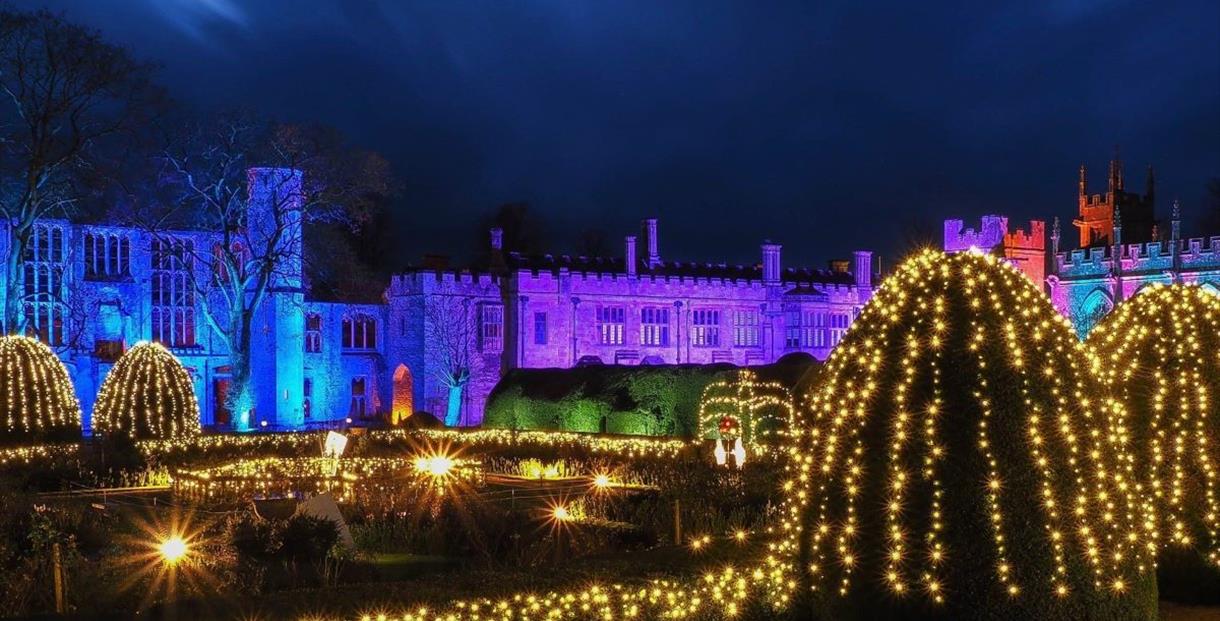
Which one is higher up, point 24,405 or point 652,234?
point 652,234

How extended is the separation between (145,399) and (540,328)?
63.4 feet

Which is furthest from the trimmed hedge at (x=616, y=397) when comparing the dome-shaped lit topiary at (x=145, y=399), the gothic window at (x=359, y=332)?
the gothic window at (x=359, y=332)

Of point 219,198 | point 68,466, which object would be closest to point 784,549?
point 68,466

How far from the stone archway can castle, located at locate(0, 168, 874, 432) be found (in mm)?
53

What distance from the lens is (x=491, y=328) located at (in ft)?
134

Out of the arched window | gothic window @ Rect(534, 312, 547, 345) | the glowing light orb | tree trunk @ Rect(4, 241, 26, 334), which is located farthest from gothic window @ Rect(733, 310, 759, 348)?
the glowing light orb

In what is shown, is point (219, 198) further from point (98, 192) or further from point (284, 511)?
point (284, 511)

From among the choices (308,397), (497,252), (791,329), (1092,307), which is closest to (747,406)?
(497,252)

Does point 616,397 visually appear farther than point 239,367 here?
No

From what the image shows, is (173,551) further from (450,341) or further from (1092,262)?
(1092,262)

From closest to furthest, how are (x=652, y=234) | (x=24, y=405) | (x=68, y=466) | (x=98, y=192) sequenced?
(x=68, y=466) → (x=24, y=405) → (x=98, y=192) → (x=652, y=234)

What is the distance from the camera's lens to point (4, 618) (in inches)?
307

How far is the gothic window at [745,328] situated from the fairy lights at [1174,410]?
3650 cm

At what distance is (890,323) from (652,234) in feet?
129
